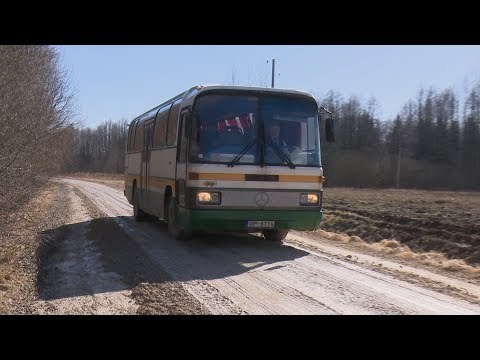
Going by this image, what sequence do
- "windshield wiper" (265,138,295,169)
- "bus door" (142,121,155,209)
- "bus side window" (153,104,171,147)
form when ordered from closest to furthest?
1. "windshield wiper" (265,138,295,169)
2. "bus side window" (153,104,171,147)
3. "bus door" (142,121,155,209)

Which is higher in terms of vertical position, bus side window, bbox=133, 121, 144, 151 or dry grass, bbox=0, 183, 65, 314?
bus side window, bbox=133, 121, 144, 151

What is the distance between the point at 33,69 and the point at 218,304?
12.5 meters

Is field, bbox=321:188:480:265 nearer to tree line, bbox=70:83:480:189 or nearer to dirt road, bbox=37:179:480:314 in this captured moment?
dirt road, bbox=37:179:480:314

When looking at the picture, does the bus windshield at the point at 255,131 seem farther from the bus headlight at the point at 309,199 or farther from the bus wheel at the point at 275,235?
the bus wheel at the point at 275,235

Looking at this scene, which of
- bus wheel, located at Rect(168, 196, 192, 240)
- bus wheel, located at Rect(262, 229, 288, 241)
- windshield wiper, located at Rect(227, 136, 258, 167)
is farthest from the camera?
bus wheel, located at Rect(262, 229, 288, 241)

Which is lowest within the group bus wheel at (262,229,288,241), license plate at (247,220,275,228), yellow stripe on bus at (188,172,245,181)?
bus wheel at (262,229,288,241)

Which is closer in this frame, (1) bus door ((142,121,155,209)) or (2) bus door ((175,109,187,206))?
(2) bus door ((175,109,187,206))

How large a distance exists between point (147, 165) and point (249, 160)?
586 cm

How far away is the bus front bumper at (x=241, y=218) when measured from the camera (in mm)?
10109

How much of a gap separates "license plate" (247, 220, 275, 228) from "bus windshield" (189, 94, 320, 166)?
1.20m

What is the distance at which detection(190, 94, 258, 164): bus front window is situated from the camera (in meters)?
10.2

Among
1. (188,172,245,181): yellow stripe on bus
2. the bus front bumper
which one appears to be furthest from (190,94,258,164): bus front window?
the bus front bumper
